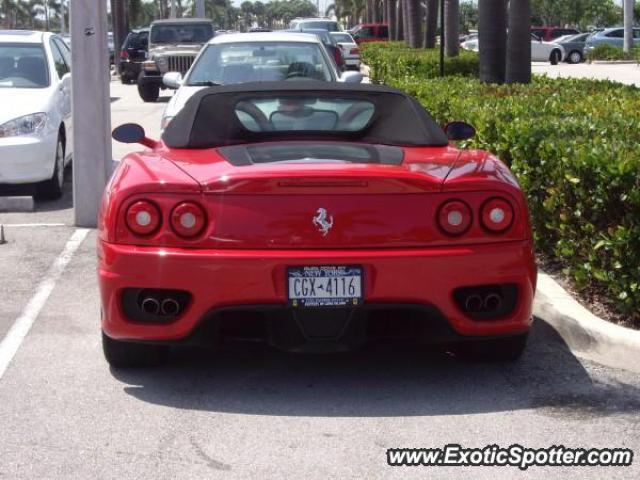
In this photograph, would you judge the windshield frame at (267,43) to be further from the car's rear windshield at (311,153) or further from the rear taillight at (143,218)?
the rear taillight at (143,218)

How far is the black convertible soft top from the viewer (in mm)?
6539

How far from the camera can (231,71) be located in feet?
43.3

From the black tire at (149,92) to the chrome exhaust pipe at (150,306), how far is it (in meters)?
21.7

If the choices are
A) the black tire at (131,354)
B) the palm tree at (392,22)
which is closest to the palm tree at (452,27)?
the black tire at (131,354)

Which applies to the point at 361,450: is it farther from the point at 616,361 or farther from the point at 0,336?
the point at 0,336

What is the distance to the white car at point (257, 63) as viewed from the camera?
13.1 m

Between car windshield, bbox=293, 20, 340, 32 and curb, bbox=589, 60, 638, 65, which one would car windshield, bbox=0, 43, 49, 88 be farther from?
car windshield, bbox=293, 20, 340, 32

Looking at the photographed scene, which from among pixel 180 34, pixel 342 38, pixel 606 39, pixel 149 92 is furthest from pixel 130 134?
pixel 606 39

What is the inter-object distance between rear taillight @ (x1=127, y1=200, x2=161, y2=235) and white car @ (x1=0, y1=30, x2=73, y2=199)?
244 inches

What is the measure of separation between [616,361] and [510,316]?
70cm

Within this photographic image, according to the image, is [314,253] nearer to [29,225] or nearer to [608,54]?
[29,225]

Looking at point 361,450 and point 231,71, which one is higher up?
point 231,71

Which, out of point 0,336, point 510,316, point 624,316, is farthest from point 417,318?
point 0,336

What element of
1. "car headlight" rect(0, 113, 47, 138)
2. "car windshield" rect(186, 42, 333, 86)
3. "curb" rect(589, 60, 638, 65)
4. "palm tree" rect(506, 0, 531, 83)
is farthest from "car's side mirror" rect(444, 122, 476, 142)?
"curb" rect(589, 60, 638, 65)
